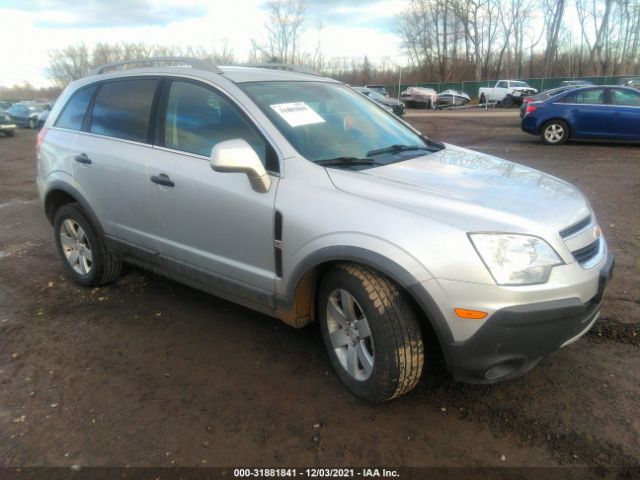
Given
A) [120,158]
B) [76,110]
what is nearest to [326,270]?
[120,158]

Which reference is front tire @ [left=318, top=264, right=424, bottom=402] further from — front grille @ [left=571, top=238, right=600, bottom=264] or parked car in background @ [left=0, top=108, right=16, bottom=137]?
parked car in background @ [left=0, top=108, right=16, bottom=137]

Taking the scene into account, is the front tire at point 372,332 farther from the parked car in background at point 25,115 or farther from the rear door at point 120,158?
the parked car in background at point 25,115

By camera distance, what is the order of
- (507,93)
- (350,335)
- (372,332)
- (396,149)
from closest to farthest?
(372,332)
(350,335)
(396,149)
(507,93)

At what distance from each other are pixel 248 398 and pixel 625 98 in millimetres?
12638

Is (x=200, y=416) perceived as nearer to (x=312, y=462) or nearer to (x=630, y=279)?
(x=312, y=462)

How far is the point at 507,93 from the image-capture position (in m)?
35.3

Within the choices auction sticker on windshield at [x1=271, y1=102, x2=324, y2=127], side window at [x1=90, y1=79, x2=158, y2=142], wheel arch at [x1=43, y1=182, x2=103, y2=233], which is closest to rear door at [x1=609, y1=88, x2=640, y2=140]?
auction sticker on windshield at [x1=271, y1=102, x2=324, y2=127]

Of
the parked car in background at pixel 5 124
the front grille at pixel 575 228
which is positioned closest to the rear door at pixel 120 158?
the front grille at pixel 575 228

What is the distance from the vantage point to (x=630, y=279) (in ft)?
14.0

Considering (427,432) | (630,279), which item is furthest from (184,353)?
(630,279)

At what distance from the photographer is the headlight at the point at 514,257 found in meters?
2.29

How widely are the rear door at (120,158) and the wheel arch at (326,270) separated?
50.2 inches

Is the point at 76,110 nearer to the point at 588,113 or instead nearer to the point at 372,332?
the point at 372,332

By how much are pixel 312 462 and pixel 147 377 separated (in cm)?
126
